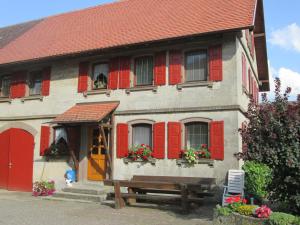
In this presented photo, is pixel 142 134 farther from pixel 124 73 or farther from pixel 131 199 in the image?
pixel 131 199

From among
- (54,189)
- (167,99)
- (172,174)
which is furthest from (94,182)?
(167,99)

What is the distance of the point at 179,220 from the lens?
387 inches

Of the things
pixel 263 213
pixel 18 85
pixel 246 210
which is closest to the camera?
pixel 263 213

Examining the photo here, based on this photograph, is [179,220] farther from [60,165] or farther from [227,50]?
[60,165]

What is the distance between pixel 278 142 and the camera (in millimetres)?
8172

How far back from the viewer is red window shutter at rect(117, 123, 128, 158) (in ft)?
46.0

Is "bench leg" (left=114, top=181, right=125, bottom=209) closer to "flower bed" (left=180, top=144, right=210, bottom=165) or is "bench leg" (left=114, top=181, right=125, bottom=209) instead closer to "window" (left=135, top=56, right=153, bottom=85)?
"flower bed" (left=180, top=144, right=210, bottom=165)

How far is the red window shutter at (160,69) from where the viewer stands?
13.7m

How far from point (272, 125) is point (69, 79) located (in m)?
9.89

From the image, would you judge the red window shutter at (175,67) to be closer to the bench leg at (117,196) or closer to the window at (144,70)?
the window at (144,70)

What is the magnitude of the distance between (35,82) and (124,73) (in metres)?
5.00

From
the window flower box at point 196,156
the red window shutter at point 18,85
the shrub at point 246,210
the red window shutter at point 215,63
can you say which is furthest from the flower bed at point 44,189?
the shrub at point 246,210

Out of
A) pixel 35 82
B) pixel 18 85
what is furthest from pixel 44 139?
pixel 18 85

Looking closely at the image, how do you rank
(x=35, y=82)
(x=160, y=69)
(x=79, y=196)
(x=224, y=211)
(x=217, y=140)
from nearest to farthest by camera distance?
(x=224, y=211) < (x=217, y=140) < (x=79, y=196) < (x=160, y=69) < (x=35, y=82)
